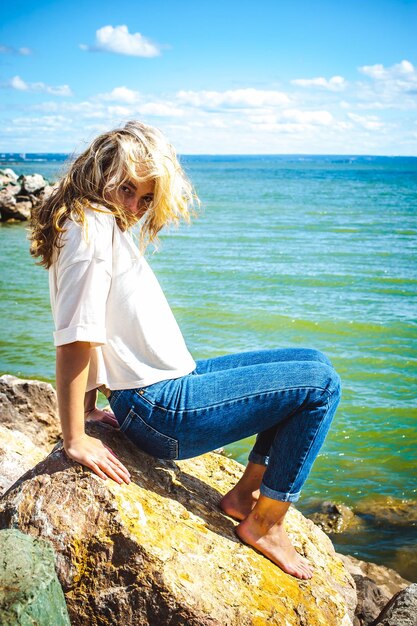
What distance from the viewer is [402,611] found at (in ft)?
12.0

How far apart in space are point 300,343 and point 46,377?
14.1 ft

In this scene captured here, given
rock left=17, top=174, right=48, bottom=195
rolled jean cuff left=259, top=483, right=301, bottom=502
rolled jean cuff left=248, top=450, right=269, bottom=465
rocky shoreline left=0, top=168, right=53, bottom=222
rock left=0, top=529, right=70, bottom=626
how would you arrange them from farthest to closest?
rock left=17, top=174, right=48, bottom=195, rocky shoreline left=0, top=168, right=53, bottom=222, rolled jean cuff left=248, top=450, right=269, bottom=465, rolled jean cuff left=259, top=483, right=301, bottom=502, rock left=0, top=529, right=70, bottom=626

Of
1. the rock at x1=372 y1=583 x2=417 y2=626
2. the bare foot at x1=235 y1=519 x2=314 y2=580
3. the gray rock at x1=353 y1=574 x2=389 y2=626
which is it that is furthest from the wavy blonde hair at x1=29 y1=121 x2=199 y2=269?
the gray rock at x1=353 y1=574 x2=389 y2=626

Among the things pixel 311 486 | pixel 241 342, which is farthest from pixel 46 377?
pixel 311 486

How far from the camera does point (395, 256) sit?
20.0 m

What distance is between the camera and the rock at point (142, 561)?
2.93 meters

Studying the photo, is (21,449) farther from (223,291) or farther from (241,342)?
(223,291)

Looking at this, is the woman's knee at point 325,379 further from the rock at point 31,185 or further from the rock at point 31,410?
the rock at point 31,185

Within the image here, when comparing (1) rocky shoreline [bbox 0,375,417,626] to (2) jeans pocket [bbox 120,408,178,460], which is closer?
(1) rocky shoreline [bbox 0,375,417,626]

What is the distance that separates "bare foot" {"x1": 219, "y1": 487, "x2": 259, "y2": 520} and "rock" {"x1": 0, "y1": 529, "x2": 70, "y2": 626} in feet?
3.93

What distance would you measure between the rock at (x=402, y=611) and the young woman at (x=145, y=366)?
0.66 metres

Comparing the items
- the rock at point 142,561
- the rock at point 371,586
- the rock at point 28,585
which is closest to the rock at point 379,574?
the rock at point 371,586

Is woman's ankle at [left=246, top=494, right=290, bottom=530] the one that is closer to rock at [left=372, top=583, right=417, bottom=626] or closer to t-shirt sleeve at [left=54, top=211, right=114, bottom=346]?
rock at [left=372, top=583, right=417, bottom=626]

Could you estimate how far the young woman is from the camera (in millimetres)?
3004
